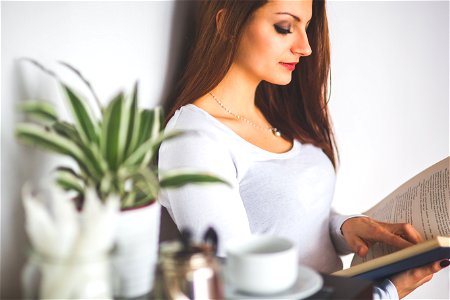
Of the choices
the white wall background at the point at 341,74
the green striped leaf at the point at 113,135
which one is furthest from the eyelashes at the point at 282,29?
the green striped leaf at the point at 113,135

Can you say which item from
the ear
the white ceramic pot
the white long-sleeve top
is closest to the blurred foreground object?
the white ceramic pot

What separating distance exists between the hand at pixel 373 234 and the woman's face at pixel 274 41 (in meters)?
0.35

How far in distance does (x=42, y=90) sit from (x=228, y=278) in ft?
1.24

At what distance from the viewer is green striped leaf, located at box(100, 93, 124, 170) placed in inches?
26.0

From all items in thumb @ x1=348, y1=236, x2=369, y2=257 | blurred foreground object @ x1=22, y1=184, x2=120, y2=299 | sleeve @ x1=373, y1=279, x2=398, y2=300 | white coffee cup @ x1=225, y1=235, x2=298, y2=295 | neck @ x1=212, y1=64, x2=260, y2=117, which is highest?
neck @ x1=212, y1=64, x2=260, y2=117

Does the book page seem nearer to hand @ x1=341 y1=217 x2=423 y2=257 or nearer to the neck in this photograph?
hand @ x1=341 y1=217 x2=423 y2=257

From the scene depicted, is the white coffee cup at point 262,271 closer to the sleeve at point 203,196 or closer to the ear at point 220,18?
the sleeve at point 203,196

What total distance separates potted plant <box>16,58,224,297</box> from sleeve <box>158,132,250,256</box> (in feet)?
0.93

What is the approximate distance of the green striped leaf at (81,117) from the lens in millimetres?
682

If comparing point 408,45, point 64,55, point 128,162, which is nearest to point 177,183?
point 128,162

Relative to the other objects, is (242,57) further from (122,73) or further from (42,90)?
(42,90)

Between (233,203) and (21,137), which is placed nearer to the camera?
(21,137)

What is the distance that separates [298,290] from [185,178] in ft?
0.64

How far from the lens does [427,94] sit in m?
1.82
